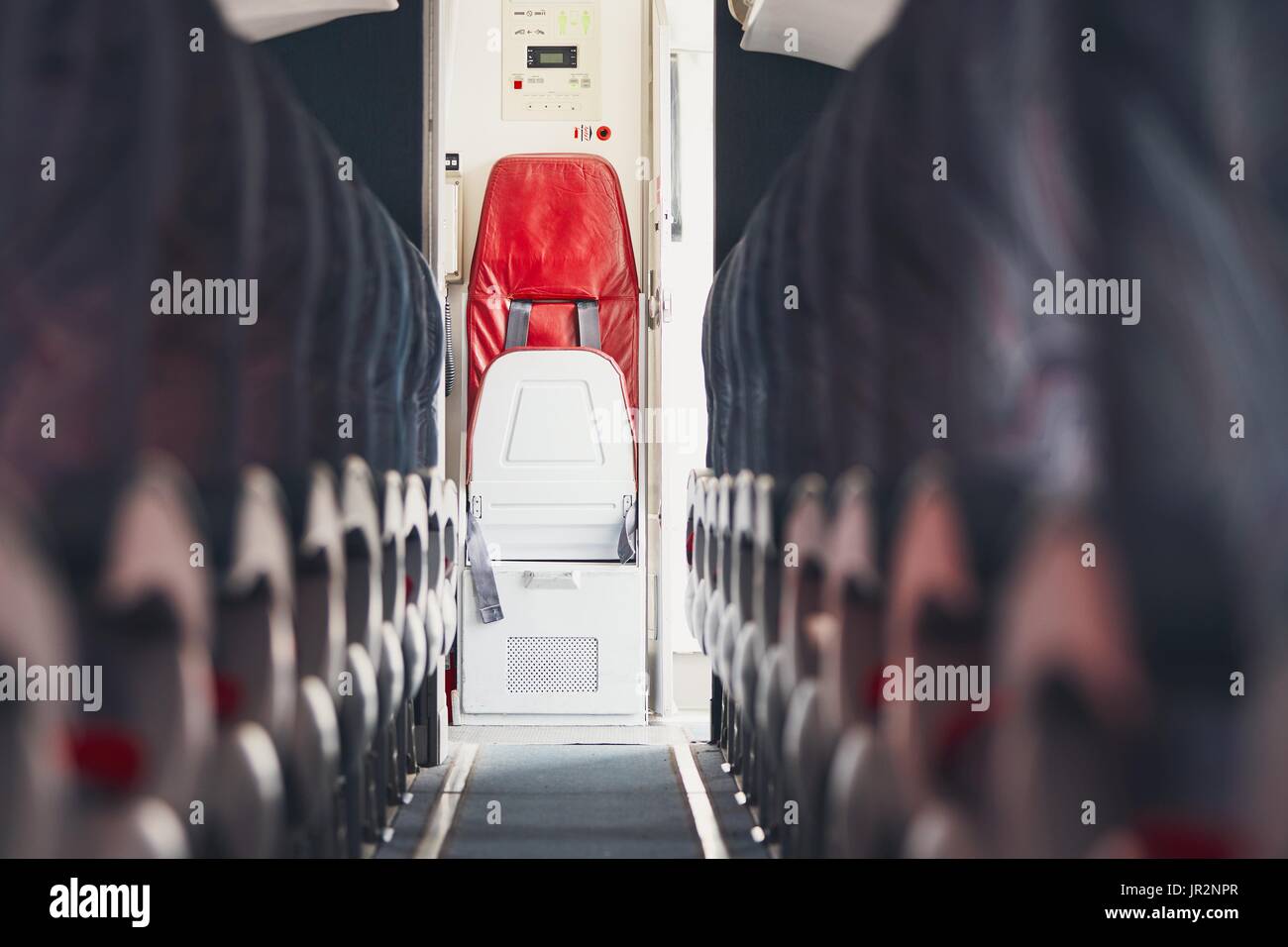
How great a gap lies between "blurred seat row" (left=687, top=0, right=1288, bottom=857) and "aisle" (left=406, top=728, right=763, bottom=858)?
0.51m

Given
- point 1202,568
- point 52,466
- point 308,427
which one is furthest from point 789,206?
point 52,466

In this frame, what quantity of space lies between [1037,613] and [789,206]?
658mm

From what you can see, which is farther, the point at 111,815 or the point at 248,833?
the point at 248,833

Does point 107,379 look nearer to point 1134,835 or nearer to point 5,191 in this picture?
point 5,191

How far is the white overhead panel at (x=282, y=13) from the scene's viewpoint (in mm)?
772

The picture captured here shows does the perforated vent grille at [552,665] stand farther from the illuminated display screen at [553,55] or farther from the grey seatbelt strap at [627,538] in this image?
the illuminated display screen at [553,55]

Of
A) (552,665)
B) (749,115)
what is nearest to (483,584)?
(552,665)

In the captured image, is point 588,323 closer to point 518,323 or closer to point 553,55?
point 518,323

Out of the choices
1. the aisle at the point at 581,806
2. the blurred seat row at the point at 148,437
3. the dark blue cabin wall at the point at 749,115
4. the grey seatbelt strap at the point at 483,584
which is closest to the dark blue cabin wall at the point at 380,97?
the dark blue cabin wall at the point at 749,115

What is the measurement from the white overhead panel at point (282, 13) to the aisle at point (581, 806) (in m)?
0.80

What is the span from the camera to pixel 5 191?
2.10ft

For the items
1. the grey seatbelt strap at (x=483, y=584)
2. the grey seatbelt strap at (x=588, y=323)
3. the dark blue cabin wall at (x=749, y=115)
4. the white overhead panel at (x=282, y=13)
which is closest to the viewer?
the white overhead panel at (x=282, y=13)
